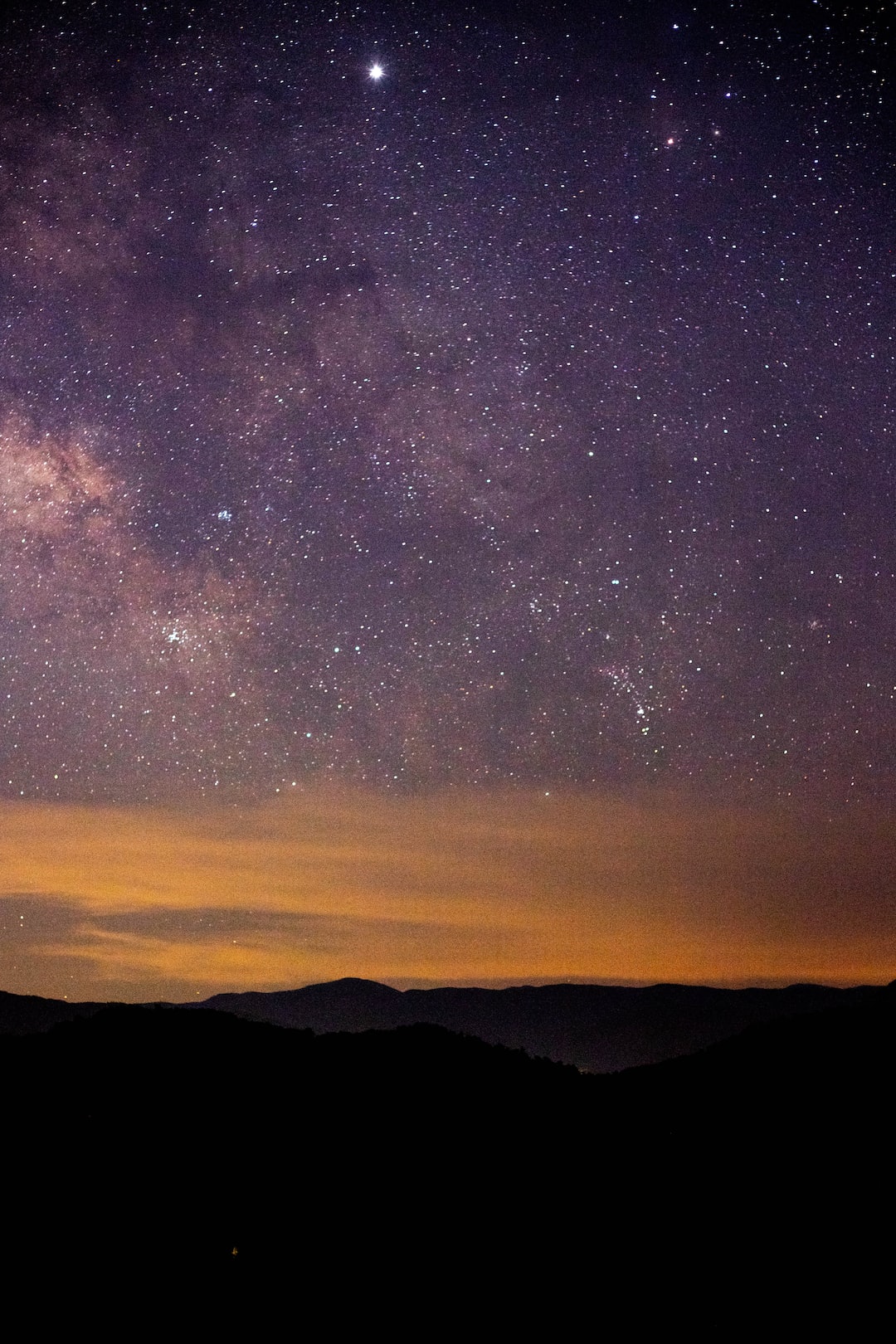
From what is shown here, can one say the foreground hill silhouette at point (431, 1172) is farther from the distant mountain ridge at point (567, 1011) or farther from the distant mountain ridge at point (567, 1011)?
the distant mountain ridge at point (567, 1011)

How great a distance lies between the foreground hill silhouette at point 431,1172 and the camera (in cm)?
1173

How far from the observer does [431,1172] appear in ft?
47.9

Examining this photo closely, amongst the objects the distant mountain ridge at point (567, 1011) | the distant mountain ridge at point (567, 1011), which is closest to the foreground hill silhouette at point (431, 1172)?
the distant mountain ridge at point (567, 1011)

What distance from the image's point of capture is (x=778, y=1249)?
41.6 ft

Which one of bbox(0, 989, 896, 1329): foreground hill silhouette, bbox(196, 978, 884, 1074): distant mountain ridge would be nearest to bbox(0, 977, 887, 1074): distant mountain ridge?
bbox(196, 978, 884, 1074): distant mountain ridge

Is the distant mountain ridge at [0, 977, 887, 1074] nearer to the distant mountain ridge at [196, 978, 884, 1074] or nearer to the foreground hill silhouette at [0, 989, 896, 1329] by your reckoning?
the distant mountain ridge at [196, 978, 884, 1074]

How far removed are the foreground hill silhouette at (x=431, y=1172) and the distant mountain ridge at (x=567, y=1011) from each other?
393 ft

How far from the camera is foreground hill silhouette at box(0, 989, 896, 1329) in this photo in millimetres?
11734

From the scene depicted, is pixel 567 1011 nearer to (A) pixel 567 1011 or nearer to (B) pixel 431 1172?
(A) pixel 567 1011

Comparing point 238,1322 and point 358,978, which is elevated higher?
point 238,1322

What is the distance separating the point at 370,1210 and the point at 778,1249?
18.7ft

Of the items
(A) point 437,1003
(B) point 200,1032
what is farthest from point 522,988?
(B) point 200,1032

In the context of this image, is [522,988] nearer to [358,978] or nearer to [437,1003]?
[437,1003]

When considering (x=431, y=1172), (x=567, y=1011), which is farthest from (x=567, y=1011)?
(x=431, y=1172)
